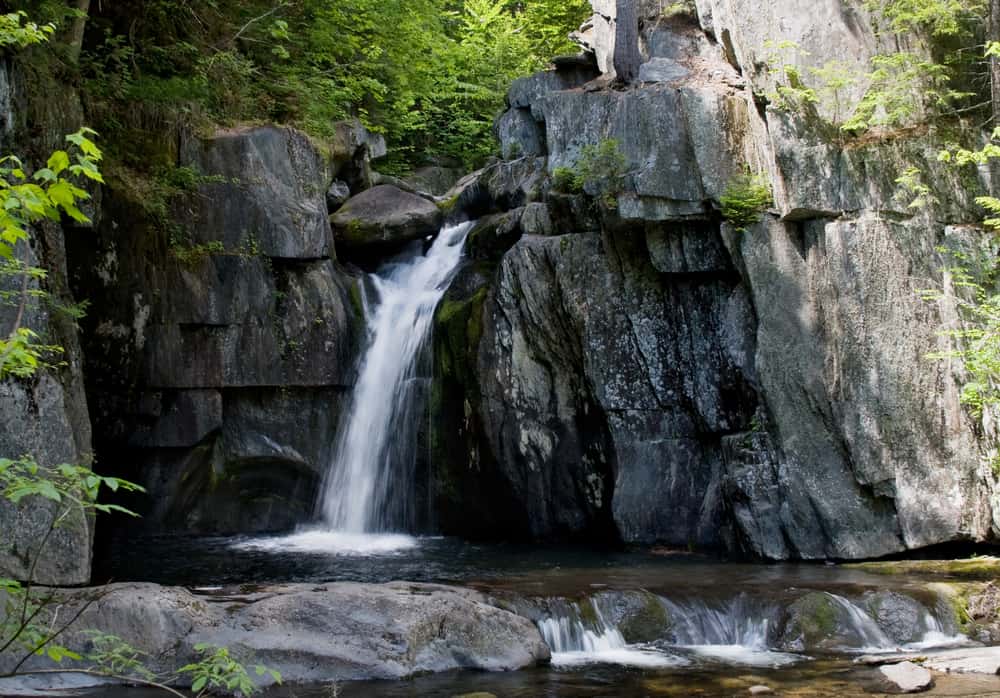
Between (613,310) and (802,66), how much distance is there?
420 cm

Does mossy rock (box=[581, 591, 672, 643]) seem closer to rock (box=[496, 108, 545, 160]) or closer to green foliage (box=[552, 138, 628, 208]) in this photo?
green foliage (box=[552, 138, 628, 208])

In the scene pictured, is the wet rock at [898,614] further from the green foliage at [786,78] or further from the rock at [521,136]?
the rock at [521,136]

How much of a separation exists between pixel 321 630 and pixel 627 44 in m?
11.0

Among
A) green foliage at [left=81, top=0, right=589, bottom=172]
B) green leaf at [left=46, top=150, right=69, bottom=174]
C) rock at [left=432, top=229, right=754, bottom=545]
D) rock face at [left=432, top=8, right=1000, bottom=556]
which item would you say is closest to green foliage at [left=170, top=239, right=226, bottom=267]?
green foliage at [left=81, top=0, right=589, bottom=172]

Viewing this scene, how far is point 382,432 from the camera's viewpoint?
1472 centimetres

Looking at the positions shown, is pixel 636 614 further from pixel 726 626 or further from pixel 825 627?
pixel 825 627

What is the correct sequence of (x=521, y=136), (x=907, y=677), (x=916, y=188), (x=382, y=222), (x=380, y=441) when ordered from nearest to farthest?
(x=907, y=677) → (x=916, y=188) → (x=380, y=441) → (x=382, y=222) → (x=521, y=136)

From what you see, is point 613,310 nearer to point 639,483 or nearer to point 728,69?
point 639,483

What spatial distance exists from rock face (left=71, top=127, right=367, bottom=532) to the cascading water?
14.8 inches

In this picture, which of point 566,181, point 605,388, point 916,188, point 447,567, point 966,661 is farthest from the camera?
point 566,181

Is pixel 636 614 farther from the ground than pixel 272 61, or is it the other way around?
pixel 272 61

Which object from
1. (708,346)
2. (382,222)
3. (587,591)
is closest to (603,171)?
(708,346)

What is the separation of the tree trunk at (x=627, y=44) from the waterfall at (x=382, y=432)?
4673mm

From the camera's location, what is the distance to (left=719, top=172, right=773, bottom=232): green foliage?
11.7 meters
